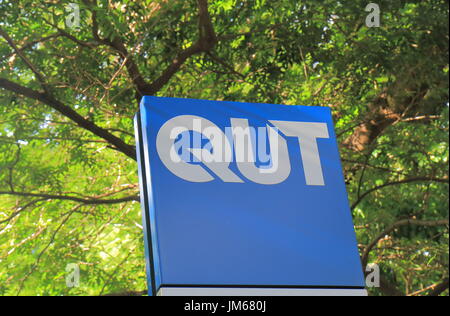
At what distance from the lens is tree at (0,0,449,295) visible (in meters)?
7.37

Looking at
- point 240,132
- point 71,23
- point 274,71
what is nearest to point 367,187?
point 274,71

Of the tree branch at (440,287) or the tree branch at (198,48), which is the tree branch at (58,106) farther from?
the tree branch at (440,287)

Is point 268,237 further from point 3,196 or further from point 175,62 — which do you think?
point 3,196

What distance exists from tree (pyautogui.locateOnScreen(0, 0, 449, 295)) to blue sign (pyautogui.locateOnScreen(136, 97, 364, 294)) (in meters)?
4.00

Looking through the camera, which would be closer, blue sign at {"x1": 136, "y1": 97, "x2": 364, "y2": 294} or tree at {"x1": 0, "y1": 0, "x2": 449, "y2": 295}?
blue sign at {"x1": 136, "y1": 97, "x2": 364, "y2": 294}

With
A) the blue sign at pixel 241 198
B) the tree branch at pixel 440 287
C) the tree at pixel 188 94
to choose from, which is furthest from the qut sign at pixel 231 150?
the tree branch at pixel 440 287

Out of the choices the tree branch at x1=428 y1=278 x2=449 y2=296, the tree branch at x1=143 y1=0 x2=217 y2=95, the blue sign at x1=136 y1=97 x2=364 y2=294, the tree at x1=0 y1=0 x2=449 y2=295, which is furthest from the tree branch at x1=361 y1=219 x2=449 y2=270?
the blue sign at x1=136 y1=97 x2=364 y2=294

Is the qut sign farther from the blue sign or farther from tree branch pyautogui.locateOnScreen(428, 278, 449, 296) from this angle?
tree branch pyautogui.locateOnScreen(428, 278, 449, 296)

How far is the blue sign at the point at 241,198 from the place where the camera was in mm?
2561

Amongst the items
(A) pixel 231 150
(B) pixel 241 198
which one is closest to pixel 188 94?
(A) pixel 231 150

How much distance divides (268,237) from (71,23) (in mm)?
4800

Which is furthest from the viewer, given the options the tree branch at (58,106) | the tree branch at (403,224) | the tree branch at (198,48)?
the tree branch at (403,224)

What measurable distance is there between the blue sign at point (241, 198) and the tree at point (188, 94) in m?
4.00

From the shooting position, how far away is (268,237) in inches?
106
